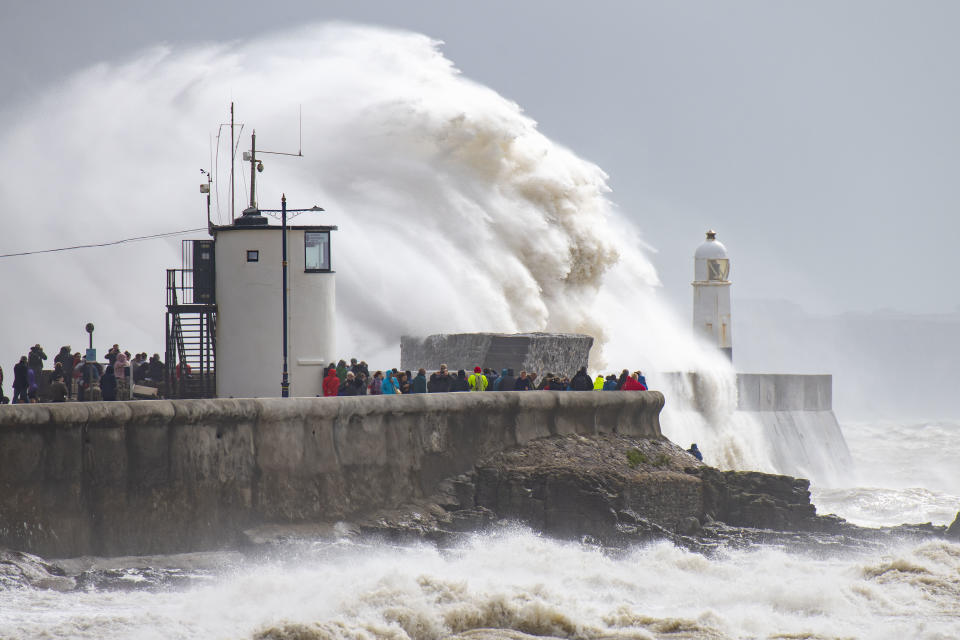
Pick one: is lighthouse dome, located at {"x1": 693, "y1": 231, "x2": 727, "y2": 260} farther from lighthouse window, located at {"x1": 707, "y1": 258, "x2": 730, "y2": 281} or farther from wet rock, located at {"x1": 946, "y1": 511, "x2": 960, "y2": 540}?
wet rock, located at {"x1": 946, "y1": 511, "x2": 960, "y2": 540}

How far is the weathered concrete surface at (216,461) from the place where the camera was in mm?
11680


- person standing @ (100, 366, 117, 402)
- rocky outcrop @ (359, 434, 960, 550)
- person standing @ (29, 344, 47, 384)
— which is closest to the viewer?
rocky outcrop @ (359, 434, 960, 550)

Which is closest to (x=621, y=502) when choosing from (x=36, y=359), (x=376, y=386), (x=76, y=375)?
(x=376, y=386)

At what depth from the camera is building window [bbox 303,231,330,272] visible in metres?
17.0

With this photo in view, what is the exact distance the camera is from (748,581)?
46.1 ft

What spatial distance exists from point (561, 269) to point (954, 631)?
19151 millimetres

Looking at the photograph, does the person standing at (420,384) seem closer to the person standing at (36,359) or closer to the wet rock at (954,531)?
the person standing at (36,359)

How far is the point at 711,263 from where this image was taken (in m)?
35.5

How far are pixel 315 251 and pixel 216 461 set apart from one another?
469 centimetres

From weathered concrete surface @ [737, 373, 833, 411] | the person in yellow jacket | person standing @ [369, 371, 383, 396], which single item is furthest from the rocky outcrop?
weathered concrete surface @ [737, 373, 833, 411]

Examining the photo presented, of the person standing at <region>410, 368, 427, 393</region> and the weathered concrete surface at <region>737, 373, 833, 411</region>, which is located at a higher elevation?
the person standing at <region>410, 368, 427, 393</region>

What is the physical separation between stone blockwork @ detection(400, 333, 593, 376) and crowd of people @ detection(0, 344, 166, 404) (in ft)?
20.7

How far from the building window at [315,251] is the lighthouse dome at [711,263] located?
1992 cm

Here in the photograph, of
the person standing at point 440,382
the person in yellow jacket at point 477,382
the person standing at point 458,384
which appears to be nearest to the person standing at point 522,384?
the person in yellow jacket at point 477,382
